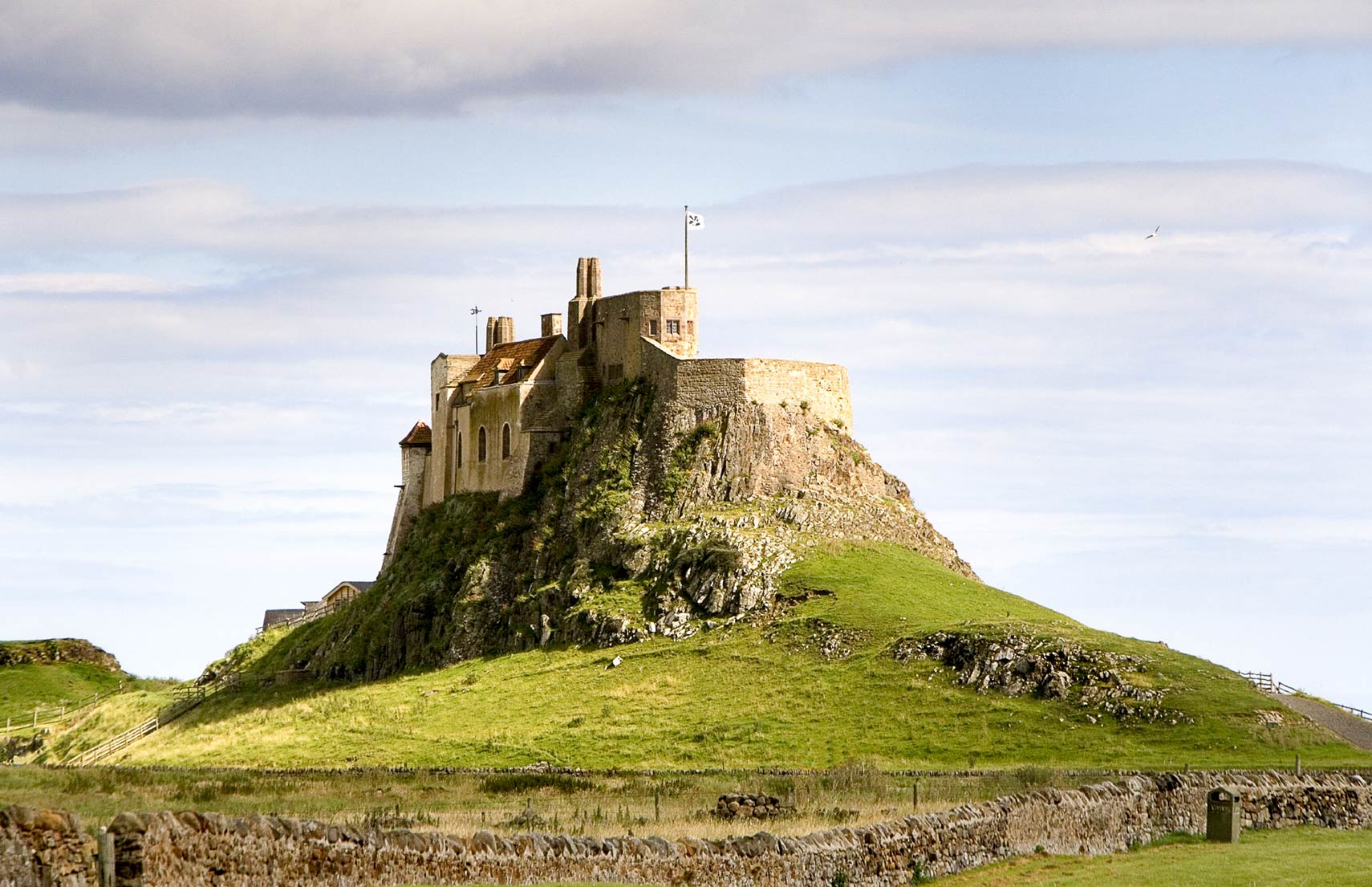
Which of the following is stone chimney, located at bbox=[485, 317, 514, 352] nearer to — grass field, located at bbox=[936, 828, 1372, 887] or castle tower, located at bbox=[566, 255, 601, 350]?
castle tower, located at bbox=[566, 255, 601, 350]

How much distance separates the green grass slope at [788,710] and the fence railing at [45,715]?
1015 centimetres

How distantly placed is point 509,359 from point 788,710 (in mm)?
42969

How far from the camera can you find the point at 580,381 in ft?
375

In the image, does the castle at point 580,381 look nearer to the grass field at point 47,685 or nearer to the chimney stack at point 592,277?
the chimney stack at point 592,277

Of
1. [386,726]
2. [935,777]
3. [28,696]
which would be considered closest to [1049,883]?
[935,777]

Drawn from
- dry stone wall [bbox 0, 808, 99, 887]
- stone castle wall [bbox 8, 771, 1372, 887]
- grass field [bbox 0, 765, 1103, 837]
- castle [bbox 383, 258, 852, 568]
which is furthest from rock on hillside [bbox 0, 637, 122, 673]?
dry stone wall [bbox 0, 808, 99, 887]

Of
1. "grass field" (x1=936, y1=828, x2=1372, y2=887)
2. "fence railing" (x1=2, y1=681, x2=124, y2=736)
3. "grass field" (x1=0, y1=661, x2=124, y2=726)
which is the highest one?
"grass field" (x1=0, y1=661, x2=124, y2=726)

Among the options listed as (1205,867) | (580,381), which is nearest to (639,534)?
(580,381)

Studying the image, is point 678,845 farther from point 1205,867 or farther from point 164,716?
point 164,716

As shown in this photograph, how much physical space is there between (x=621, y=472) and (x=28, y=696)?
132 ft

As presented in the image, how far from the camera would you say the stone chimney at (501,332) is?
12825cm

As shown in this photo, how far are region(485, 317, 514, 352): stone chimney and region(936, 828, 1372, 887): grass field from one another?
87825 mm

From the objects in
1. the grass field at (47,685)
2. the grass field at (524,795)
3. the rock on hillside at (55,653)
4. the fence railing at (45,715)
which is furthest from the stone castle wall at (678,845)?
the rock on hillside at (55,653)

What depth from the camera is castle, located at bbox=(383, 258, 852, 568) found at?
352 feet
